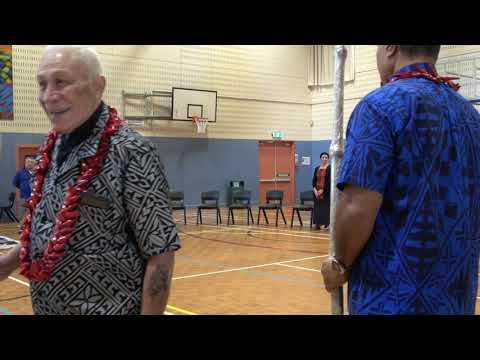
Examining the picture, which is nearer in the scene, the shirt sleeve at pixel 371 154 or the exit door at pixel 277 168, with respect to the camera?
the shirt sleeve at pixel 371 154

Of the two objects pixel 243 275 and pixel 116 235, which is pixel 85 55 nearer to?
pixel 116 235

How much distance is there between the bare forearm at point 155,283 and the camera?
58.2 inches

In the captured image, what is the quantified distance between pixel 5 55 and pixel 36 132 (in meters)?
2.04

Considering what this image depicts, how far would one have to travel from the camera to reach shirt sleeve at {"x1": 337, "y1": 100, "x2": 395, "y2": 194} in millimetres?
1351

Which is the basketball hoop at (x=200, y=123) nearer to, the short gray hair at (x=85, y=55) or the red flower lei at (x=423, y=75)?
the short gray hair at (x=85, y=55)

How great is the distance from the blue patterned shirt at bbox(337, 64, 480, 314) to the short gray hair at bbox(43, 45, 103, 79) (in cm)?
75

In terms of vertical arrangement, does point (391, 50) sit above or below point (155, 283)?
above

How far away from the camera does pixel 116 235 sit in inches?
58.0

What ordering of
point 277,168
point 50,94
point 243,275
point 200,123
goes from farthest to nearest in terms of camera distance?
point 277,168 < point 200,123 < point 243,275 < point 50,94

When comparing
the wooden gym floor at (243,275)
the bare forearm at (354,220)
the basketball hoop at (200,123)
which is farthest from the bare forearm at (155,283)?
the basketball hoop at (200,123)

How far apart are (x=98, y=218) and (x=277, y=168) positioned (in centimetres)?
1748

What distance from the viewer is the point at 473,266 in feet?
4.87

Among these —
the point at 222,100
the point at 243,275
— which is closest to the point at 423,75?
the point at 243,275

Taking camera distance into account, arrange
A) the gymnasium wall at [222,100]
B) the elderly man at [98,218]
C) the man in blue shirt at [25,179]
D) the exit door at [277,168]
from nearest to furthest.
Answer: the elderly man at [98,218]
the man in blue shirt at [25,179]
the gymnasium wall at [222,100]
the exit door at [277,168]
